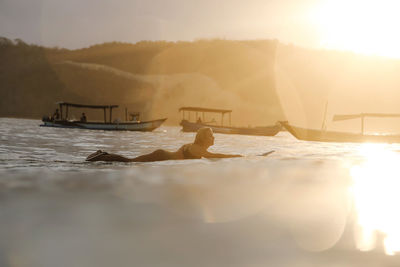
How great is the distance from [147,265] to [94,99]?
148 m

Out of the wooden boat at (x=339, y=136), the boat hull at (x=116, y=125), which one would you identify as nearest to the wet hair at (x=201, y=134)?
the wooden boat at (x=339, y=136)

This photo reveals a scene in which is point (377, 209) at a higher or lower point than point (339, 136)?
higher

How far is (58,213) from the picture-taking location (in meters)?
2.95

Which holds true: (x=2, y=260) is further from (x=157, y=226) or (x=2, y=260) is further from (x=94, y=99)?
(x=94, y=99)

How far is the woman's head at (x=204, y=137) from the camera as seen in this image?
7484mm

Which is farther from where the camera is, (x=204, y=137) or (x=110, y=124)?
(x=110, y=124)

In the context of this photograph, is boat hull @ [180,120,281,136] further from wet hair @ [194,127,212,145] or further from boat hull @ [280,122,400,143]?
wet hair @ [194,127,212,145]

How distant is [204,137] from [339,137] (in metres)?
25.3

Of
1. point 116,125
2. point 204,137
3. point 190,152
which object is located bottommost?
point 190,152

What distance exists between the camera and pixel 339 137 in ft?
98.4

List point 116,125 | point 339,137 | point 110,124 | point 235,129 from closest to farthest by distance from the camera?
point 339,137, point 110,124, point 116,125, point 235,129

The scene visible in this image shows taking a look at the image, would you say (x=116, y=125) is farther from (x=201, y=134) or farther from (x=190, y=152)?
(x=201, y=134)

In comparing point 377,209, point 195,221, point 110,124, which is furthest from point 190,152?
point 110,124

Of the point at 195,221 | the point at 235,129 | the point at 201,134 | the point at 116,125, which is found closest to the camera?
the point at 195,221
